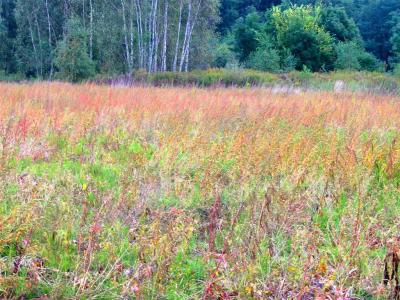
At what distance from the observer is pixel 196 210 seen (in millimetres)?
3531

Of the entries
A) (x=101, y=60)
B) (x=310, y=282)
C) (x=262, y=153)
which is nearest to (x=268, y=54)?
(x=101, y=60)

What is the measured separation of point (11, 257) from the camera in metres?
2.65

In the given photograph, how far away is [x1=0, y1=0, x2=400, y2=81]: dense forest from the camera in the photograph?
25656 mm

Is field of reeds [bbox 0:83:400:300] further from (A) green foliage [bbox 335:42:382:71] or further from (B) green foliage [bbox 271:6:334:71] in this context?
(B) green foliage [bbox 271:6:334:71]

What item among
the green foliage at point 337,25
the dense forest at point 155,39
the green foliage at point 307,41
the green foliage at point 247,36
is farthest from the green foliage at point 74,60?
the green foliage at point 337,25

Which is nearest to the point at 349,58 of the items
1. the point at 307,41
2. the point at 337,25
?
the point at 307,41

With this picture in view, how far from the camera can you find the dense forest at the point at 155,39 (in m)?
25.7

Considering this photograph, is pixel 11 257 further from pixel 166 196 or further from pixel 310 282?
pixel 310 282

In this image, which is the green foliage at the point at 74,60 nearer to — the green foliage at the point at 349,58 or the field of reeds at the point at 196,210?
the field of reeds at the point at 196,210

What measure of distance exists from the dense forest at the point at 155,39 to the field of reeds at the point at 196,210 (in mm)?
18392

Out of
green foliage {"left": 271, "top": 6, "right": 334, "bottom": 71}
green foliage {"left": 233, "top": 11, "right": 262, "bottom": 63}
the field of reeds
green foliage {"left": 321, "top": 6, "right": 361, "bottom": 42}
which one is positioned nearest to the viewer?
the field of reeds

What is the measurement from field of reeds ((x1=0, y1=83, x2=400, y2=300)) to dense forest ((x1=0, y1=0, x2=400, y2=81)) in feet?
60.3

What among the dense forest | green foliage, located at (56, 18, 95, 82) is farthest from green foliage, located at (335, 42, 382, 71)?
green foliage, located at (56, 18, 95, 82)

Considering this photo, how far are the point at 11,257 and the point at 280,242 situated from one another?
169 centimetres
